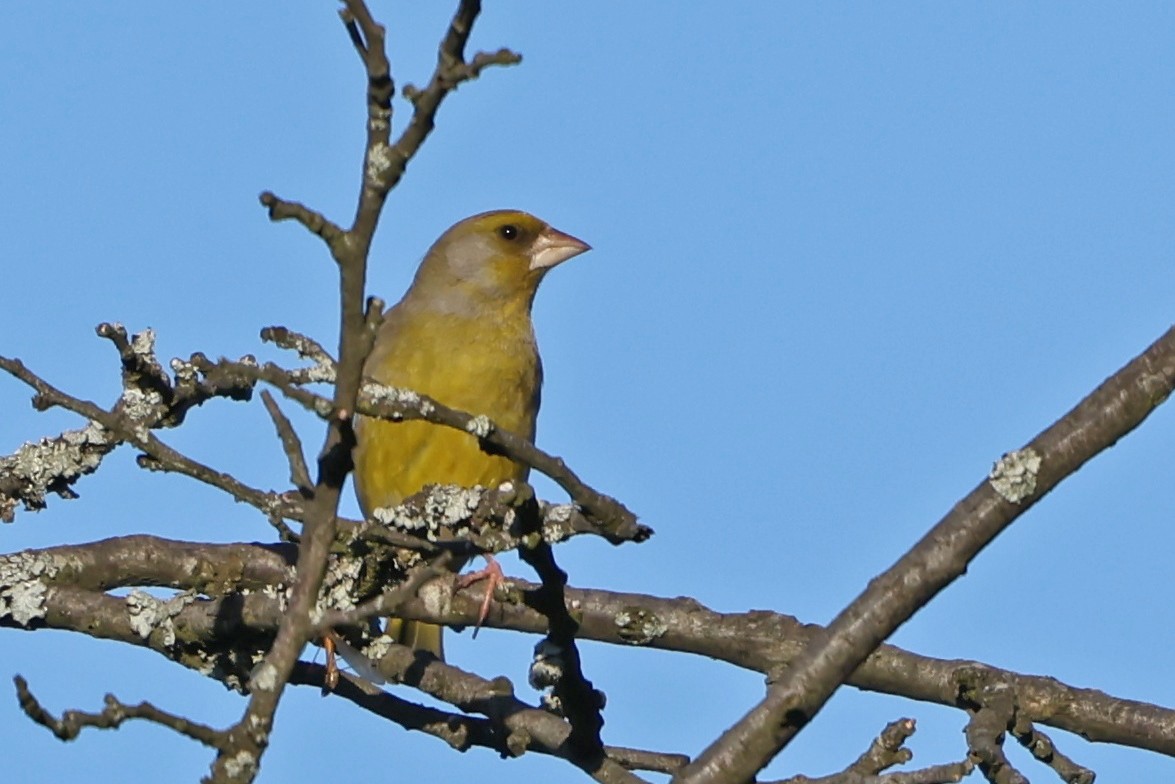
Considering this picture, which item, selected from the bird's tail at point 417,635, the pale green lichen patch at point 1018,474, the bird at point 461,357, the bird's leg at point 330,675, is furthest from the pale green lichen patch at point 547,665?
the bird's tail at point 417,635

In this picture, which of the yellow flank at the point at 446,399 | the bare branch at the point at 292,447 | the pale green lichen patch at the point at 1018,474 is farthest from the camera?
the yellow flank at the point at 446,399

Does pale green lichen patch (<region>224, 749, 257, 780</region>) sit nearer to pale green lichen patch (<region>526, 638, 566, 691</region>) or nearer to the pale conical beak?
pale green lichen patch (<region>526, 638, 566, 691</region>)

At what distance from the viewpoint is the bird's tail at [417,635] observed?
23.8 ft

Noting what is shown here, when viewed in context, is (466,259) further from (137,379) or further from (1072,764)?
(1072,764)

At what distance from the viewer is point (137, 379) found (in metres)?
4.82

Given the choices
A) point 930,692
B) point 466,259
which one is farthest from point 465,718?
point 466,259

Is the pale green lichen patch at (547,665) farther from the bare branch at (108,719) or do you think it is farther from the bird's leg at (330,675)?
the bare branch at (108,719)

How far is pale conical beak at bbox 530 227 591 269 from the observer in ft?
26.7

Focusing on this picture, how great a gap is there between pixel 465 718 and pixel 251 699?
2.06m

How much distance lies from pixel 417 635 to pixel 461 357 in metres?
1.09

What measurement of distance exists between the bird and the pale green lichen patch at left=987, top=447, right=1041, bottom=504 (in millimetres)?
2952

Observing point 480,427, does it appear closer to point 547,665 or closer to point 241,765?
point 241,765

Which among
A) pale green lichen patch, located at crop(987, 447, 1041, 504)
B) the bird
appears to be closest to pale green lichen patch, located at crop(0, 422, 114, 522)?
the bird

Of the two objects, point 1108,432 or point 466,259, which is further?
point 466,259
